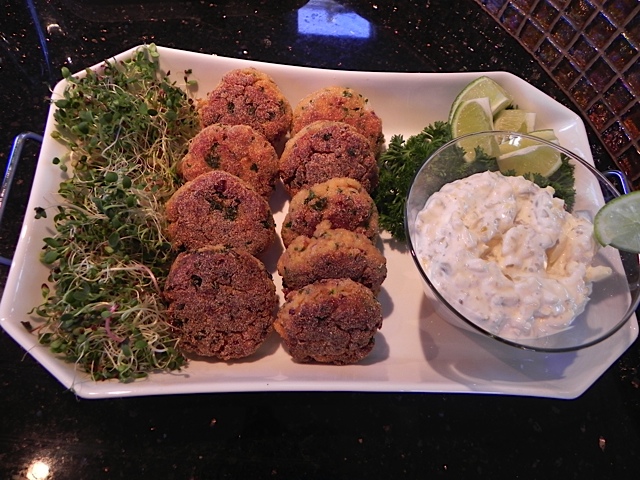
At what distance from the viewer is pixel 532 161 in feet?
9.12

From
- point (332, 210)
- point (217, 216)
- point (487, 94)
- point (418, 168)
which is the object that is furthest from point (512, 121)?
point (217, 216)

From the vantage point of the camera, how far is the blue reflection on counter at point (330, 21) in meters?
3.82

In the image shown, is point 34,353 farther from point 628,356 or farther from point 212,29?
point 628,356

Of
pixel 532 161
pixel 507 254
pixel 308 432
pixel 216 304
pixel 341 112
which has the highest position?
pixel 532 161

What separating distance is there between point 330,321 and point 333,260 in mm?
281

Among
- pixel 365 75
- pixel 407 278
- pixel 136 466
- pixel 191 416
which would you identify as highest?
pixel 365 75

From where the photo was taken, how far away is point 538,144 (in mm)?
2756

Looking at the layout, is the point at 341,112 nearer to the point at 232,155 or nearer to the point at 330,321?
the point at 232,155

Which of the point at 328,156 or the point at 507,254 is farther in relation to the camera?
the point at 328,156

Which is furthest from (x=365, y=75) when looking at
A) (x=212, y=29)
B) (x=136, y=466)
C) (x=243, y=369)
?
(x=136, y=466)

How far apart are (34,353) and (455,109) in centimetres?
252

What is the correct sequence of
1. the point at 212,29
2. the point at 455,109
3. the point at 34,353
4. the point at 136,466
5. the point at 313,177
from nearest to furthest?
1. the point at 34,353
2. the point at 136,466
3. the point at 313,177
4. the point at 455,109
5. the point at 212,29

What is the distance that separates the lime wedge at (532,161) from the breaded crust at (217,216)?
1.35 metres

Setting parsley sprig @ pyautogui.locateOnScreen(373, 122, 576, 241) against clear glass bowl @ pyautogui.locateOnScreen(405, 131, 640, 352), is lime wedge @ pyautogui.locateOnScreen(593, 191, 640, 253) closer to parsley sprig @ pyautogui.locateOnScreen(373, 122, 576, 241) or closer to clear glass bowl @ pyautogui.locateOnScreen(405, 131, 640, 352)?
clear glass bowl @ pyautogui.locateOnScreen(405, 131, 640, 352)
